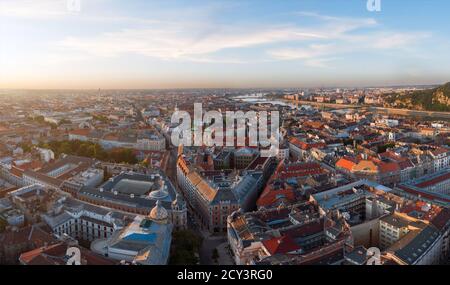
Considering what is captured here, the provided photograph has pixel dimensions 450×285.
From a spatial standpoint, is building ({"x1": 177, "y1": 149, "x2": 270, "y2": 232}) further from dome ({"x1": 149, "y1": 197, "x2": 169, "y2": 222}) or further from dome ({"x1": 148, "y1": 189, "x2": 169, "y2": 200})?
dome ({"x1": 149, "y1": 197, "x2": 169, "y2": 222})

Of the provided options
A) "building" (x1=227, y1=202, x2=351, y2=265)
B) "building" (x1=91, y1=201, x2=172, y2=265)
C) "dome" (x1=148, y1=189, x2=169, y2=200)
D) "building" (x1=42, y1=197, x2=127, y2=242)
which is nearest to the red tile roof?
"building" (x1=227, y1=202, x2=351, y2=265)

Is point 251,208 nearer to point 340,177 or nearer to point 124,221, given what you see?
point 340,177

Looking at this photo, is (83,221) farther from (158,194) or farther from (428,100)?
(428,100)

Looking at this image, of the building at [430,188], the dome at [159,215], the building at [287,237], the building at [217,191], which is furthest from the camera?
the building at [430,188]

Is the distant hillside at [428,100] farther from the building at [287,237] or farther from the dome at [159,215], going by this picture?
the dome at [159,215]

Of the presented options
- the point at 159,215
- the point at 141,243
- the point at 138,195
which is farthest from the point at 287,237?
the point at 138,195

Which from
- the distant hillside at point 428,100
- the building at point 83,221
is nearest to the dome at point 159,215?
the building at point 83,221
